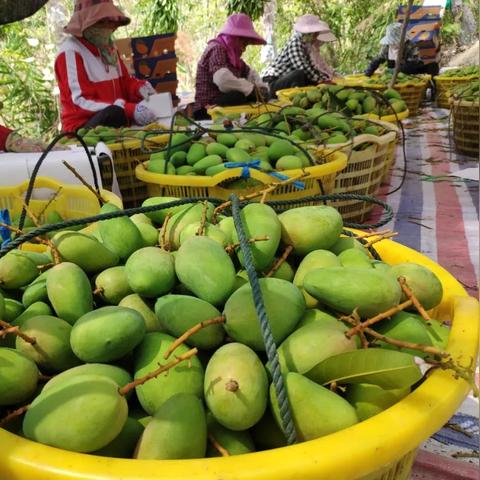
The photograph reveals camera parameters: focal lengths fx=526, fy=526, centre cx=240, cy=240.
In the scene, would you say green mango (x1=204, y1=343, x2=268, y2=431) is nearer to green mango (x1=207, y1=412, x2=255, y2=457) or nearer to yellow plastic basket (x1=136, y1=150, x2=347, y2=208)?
green mango (x1=207, y1=412, x2=255, y2=457)

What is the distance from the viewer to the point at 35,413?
2.01 feet

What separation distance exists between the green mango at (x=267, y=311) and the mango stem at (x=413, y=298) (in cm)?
16

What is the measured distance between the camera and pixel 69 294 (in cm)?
79

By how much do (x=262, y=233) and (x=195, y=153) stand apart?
1285 mm

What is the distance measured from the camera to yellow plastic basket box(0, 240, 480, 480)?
1.72ft

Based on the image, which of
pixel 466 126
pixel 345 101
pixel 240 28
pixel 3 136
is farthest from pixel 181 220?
pixel 240 28

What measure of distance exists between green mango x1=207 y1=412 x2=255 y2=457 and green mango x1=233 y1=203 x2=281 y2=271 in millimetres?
273

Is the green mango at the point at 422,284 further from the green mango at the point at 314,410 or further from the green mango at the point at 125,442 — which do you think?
the green mango at the point at 125,442

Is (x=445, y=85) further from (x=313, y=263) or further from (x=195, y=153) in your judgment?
(x=313, y=263)

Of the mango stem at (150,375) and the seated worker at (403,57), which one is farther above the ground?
the mango stem at (150,375)

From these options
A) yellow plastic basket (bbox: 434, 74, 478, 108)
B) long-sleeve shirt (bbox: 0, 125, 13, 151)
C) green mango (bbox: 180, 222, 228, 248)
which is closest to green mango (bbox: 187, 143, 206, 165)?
long-sleeve shirt (bbox: 0, 125, 13, 151)

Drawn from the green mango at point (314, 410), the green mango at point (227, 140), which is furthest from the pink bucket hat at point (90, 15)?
the green mango at point (314, 410)

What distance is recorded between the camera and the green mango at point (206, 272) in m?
0.78

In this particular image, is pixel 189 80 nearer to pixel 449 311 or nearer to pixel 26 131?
pixel 26 131
